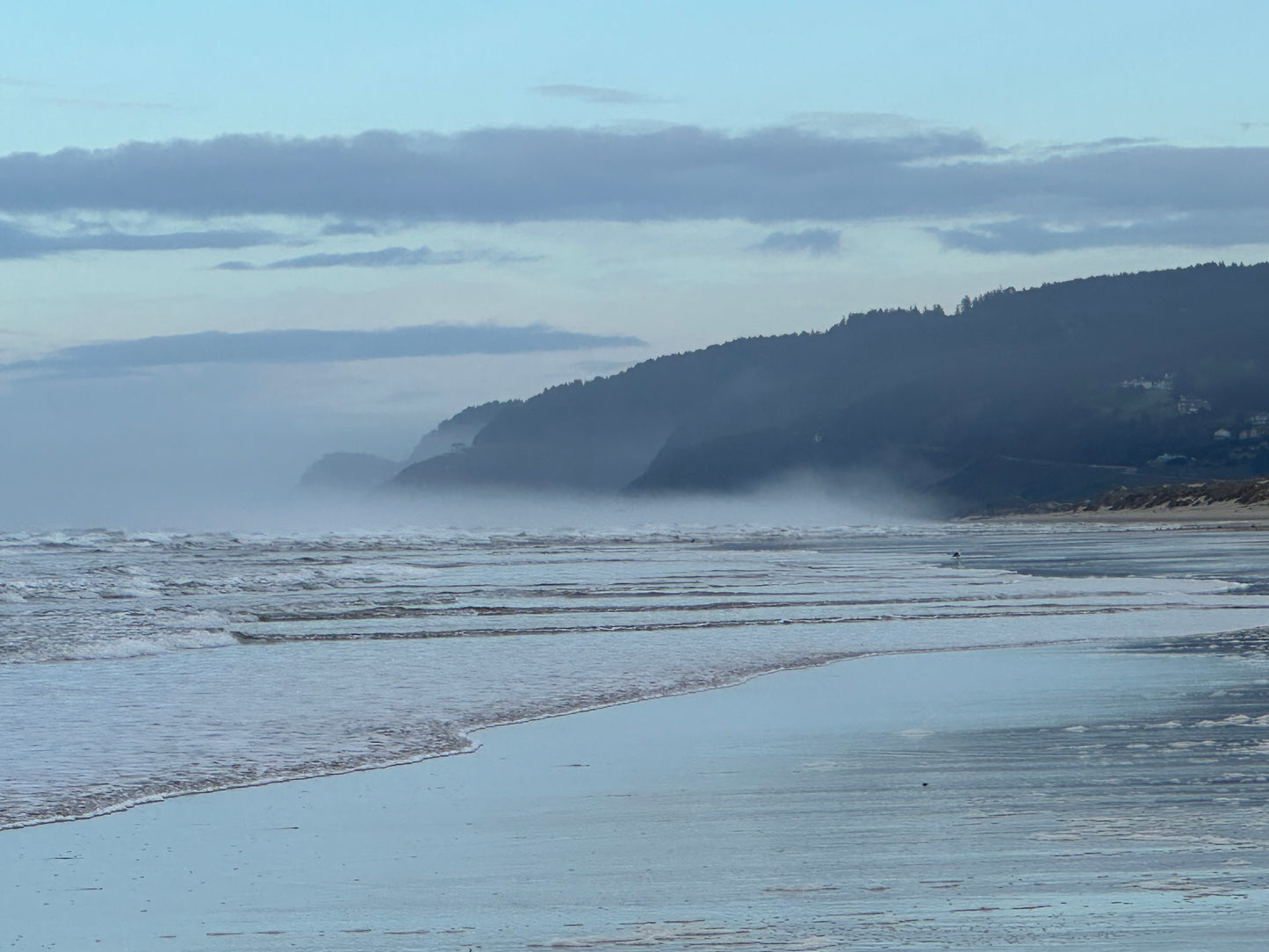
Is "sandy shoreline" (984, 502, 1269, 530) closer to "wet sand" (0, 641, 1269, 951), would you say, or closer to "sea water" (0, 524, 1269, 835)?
"sea water" (0, 524, 1269, 835)

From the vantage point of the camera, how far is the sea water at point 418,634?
996cm

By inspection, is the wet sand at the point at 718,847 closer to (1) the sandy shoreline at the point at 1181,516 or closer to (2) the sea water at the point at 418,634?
(2) the sea water at the point at 418,634

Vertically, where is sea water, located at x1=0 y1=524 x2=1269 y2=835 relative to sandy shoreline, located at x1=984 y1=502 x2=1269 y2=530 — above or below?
above

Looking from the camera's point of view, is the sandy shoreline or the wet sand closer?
the wet sand

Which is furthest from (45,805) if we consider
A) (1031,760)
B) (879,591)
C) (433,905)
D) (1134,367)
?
(1134,367)

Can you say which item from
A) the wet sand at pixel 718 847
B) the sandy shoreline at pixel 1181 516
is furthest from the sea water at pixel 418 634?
the sandy shoreline at pixel 1181 516

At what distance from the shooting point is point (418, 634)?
61.5 ft

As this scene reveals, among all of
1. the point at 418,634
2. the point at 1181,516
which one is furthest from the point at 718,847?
the point at 1181,516

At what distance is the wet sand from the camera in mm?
5652

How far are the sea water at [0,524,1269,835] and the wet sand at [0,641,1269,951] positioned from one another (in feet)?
3.49

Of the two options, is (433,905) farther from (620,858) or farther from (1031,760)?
(1031,760)

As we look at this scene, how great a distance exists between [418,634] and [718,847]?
39.9ft

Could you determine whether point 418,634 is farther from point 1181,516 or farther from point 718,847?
point 1181,516

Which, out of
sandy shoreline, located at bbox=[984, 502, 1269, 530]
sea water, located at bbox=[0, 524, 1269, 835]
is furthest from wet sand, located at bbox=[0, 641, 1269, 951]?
sandy shoreline, located at bbox=[984, 502, 1269, 530]
